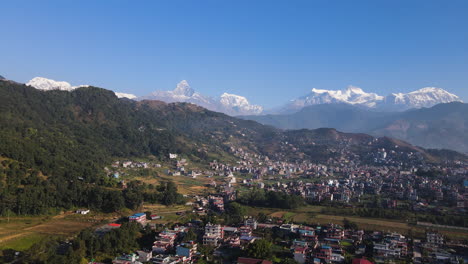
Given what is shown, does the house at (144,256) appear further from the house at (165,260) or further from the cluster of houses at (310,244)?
the house at (165,260)

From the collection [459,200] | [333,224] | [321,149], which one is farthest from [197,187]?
[321,149]

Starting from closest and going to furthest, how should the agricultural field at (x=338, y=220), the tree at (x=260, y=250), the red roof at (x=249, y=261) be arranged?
the red roof at (x=249, y=261)
the tree at (x=260, y=250)
the agricultural field at (x=338, y=220)

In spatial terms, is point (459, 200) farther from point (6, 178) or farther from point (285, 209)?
point (6, 178)

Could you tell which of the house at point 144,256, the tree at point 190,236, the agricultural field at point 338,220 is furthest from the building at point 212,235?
the agricultural field at point 338,220

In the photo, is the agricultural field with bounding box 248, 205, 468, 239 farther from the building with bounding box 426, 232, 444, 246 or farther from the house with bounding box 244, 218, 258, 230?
the house with bounding box 244, 218, 258, 230

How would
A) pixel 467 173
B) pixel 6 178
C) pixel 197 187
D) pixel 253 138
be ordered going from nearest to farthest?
pixel 6 178
pixel 197 187
pixel 467 173
pixel 253 138

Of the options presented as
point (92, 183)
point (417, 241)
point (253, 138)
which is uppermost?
point (253, 138)

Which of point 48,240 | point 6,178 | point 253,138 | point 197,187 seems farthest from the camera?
point 253,138

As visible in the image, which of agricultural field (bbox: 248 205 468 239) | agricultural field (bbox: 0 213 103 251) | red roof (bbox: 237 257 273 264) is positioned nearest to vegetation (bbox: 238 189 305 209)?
agricultural field (bbox: 248 205 468 239)

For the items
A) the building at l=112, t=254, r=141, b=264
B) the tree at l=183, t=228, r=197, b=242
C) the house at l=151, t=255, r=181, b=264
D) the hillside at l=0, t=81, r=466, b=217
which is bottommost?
the house at l=151, t=255, r=181, b=264

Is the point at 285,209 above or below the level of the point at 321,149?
below

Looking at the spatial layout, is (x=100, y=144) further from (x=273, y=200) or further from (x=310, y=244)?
(x=310, y=244)
